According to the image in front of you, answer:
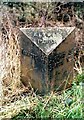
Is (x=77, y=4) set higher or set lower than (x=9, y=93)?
higher

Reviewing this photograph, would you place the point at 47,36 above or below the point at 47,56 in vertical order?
above

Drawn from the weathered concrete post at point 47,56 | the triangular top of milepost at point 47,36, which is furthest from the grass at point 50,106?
the triangular top of milepost at point 47,36

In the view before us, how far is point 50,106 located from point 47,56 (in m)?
0.47

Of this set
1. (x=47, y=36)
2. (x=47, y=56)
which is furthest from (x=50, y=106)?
(x=47, y=36)

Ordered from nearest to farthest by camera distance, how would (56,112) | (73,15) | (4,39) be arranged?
(56,112) → (4,39) → (73,15)

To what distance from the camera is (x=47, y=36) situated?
129 inches

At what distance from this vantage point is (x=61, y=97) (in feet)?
10.7

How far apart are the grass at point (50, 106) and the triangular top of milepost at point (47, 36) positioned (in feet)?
1.47

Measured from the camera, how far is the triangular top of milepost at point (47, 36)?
321 centimetres

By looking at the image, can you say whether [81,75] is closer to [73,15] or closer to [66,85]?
[66,85]

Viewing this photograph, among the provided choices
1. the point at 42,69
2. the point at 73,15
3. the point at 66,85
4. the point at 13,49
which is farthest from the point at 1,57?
the point at 73,15

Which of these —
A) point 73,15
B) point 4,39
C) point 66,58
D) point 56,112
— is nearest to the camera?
point 56,112

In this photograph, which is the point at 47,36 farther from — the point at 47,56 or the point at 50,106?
the point at 50,106

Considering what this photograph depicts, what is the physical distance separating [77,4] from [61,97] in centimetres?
142
